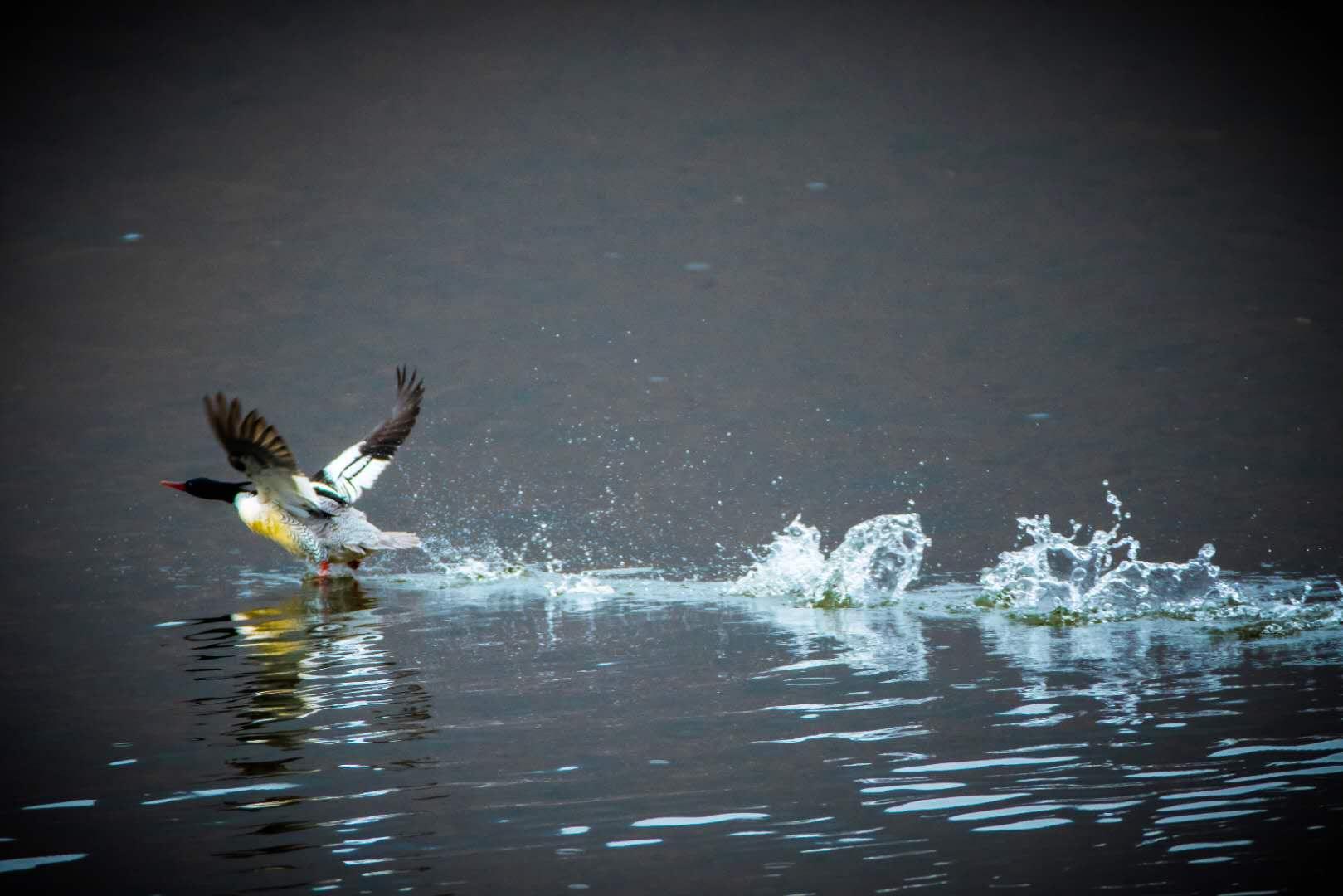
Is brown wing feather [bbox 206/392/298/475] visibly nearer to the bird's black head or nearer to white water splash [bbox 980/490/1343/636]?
the bird's black head

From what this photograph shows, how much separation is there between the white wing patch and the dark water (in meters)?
0.56

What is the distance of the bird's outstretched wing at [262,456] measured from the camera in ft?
27.2

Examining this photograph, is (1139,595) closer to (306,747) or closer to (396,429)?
(306,747)

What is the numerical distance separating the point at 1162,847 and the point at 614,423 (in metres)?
9.49

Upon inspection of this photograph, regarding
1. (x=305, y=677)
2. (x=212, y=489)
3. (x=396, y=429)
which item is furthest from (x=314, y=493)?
(x=305, y=677)

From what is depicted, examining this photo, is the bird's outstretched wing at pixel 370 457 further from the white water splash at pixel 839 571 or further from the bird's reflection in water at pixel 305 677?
the white water splash at pixel 839 571

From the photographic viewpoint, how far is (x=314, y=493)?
939cm

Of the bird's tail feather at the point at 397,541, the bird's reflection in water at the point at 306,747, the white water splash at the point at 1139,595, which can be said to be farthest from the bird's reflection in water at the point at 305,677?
the white water splash at the point at 1139,595

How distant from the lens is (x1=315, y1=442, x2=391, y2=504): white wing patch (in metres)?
9.71

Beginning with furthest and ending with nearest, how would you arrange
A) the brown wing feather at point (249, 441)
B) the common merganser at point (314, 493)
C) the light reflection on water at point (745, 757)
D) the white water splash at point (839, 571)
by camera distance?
1. the common merganser at point (314, 493)
2. the white water splash at point (839, 571)
3. the brown wing feather at point (249, 441)
4. the light reflection on water at point (745, 757)

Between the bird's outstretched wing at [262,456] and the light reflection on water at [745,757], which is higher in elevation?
the bird's outstretched wing at [262,456]

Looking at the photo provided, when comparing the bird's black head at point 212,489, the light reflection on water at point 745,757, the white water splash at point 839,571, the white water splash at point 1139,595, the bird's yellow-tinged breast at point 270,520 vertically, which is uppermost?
the bird's black head at point 212,489

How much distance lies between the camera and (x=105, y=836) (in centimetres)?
477

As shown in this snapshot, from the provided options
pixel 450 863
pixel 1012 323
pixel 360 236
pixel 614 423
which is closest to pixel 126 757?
pixel 450 863
